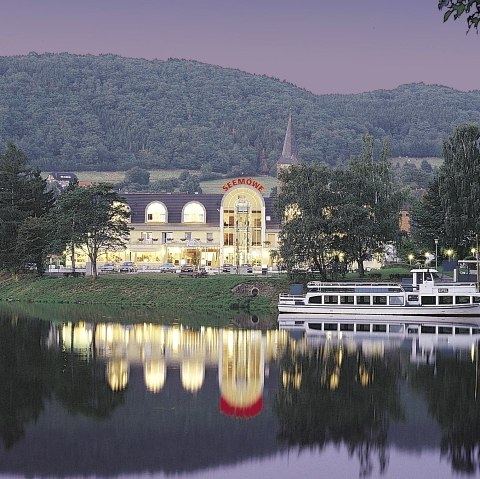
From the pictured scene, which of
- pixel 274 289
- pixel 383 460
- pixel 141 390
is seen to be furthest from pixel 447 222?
pixel 383 460

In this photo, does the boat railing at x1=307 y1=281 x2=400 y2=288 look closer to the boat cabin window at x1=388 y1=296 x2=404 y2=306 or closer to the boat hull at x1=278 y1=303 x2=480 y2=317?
the boat cabin window at x1=388 y1=296 x2=404 y2=306

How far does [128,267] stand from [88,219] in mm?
18817

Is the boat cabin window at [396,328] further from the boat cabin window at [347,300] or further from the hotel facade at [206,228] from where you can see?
the hotel facade at [206,228]

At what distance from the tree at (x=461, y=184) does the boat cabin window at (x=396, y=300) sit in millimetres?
15776

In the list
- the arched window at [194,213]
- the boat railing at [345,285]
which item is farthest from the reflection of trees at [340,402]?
the arched window at [194,213]

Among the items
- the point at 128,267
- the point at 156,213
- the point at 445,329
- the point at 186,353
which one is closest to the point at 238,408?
the point at 186,353

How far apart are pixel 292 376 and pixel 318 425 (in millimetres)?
11735

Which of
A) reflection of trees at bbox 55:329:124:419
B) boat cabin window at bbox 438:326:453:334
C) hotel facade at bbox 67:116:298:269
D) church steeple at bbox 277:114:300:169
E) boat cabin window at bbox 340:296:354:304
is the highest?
church steeple at bbox 277:114:300:169

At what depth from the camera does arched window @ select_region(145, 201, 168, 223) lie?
14535cm

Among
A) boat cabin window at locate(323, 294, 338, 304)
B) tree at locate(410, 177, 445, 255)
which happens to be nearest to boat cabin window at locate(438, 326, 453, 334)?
boat cabin window at locate(323, 294, 338, 304)

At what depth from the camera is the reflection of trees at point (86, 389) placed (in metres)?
45.2

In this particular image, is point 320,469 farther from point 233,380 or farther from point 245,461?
point 233,380

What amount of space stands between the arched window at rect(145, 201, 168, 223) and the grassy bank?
29.9m

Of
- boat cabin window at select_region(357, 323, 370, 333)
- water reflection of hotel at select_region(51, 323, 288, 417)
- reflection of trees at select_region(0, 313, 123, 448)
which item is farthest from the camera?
boat cabin window at select_region(357, 323, 370, 333)
